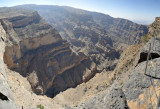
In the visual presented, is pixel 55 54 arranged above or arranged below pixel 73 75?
above

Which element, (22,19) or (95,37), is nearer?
(22,19)

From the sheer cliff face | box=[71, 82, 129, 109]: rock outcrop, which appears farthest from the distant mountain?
box=[71, 82, 129, 109]: rock outcrop

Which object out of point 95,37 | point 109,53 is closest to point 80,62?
point 109,53

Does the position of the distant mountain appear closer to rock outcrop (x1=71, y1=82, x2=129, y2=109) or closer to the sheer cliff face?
the sheer cliff face

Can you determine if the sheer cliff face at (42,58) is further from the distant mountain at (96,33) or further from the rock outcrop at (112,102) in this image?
the rock outcrop at (112,102)

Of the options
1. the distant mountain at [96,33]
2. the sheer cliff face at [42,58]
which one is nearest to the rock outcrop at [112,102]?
the sheer cliff face at [42,58]

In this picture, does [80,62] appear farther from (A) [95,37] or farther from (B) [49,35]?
(A) [95,37]
